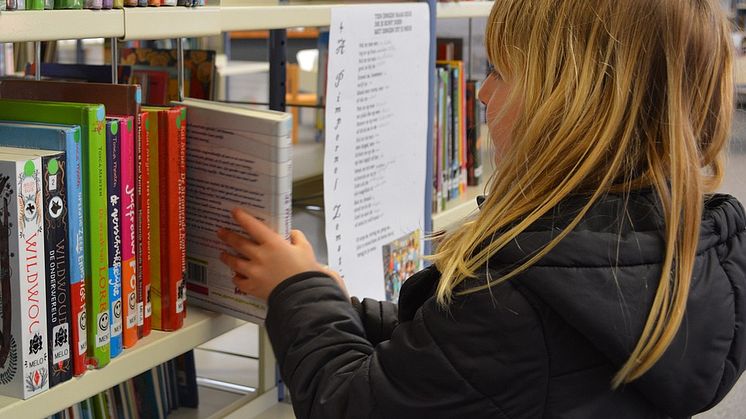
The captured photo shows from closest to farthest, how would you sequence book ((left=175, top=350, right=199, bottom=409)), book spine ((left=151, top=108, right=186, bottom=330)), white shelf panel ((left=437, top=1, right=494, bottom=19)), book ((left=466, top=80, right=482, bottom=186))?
book spine ((left=151, top=108, right=186, bottom=330)) < book ((left=175, top=350, right=199, bottom=409)) < white shelf panel ((left=437, top=1, right=494, bottom=19)) < book ((left=466, top=80, right=482, bottom=186))

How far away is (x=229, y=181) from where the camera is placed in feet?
3.69

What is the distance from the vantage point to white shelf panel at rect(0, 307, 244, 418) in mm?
898

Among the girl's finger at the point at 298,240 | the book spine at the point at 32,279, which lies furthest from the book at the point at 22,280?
the girl's finger at the point at 298,240

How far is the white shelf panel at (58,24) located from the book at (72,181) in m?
0.09

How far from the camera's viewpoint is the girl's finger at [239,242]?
112 cm

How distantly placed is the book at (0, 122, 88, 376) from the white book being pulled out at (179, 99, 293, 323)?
220 millimetres

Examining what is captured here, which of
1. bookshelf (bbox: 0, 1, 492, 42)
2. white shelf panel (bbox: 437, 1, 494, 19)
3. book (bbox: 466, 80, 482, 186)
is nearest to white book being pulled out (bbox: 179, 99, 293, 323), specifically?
bookshelf (bbox: 0, 1, 492, 42)

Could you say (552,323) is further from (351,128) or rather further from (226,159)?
(351,128)

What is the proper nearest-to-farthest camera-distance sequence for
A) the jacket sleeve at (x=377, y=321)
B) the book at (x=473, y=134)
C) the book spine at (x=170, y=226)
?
the book spine at (x=170, y=226), the jacket sleeve at (x=377, y=321), the book at (x=473, y=134)

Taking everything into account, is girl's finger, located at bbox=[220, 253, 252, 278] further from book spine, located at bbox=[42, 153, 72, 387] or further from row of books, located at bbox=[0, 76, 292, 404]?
book spine, located at bbox=[42, 153, 72, 387]

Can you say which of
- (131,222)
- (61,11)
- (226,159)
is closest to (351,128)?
(226,159)

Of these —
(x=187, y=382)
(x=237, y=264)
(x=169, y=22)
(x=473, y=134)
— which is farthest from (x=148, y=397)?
(x=473, y=134)

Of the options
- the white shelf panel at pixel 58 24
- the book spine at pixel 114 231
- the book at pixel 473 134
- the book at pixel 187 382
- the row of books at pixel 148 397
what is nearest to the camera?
the white shelf panel at pixel 58 24

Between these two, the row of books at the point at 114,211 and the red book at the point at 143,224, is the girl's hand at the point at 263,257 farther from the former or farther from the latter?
the red book at the point at 143,224
